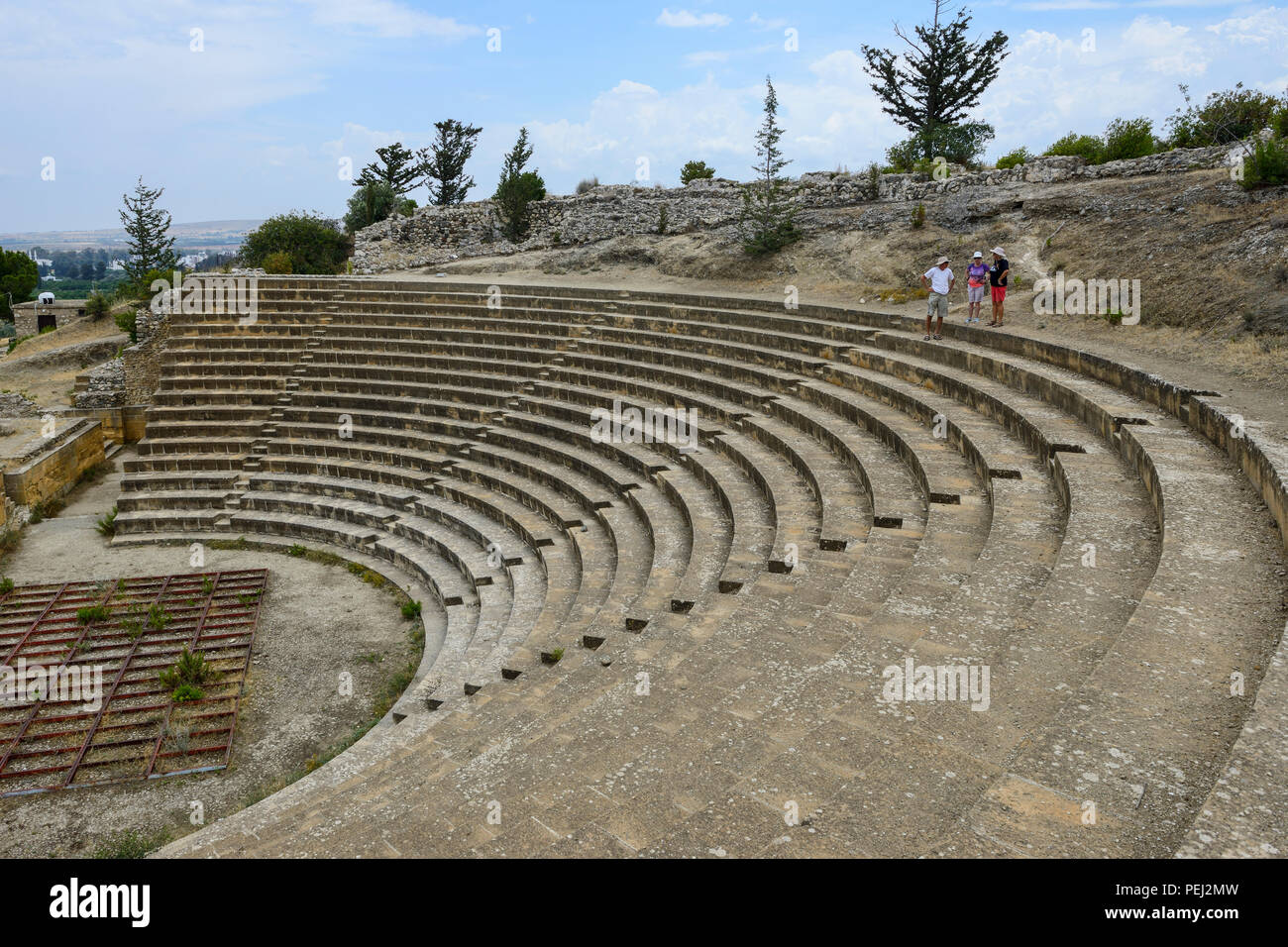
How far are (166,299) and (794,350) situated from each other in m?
12.8

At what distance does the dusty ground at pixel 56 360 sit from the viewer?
69.6ft

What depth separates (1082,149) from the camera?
1653 centimetres

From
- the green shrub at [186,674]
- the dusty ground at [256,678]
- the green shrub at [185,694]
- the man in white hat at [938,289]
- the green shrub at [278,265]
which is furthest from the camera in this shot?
the green shrub at [278,265]

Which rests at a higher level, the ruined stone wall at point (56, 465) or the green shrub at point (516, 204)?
the green shrub at point (516, 204)

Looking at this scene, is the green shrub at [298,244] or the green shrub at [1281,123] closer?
the green shrub at [1281,123]

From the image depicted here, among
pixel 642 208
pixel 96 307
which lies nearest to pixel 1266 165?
pixel 642 208

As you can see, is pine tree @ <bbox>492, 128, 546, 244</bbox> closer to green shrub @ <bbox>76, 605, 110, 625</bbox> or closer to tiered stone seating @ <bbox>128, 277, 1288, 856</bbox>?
tiered stone seating @ <bbox>128, 277, 1288, 856</bbox>

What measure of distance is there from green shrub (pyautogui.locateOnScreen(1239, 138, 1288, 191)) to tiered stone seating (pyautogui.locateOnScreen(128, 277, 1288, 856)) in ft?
15.2

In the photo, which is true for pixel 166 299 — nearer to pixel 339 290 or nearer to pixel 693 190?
pixel 339 290

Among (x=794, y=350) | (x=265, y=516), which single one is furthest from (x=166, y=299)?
(x=794, y=350)

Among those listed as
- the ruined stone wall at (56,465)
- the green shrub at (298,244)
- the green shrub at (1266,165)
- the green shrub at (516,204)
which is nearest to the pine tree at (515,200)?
the green shrub at (516,204)

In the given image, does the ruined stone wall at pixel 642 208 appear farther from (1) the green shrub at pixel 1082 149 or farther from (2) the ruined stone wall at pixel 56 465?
(2) the ruined stone wall at pixel 56 465

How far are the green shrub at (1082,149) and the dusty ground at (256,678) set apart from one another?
15033mm

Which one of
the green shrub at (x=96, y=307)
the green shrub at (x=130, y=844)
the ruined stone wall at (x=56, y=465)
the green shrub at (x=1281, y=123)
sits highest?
the green shrub at (x=1281, y=123)
